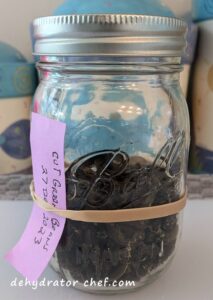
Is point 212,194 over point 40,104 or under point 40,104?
under

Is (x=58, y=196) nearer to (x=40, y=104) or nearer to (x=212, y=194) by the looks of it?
(x=40, y=104)

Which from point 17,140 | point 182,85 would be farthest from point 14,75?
point 182,85

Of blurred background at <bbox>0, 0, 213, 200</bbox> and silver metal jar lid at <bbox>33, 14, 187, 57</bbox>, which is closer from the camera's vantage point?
silver metal jar lid at <bbox>33, 14, 187, 57</bbox>

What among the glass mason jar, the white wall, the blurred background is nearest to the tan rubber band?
the glass mason jar

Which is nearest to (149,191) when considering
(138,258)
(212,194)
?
(138,258)

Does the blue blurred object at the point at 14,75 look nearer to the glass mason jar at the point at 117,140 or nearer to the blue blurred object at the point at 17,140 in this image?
the blue blurred object at the point at 17,140

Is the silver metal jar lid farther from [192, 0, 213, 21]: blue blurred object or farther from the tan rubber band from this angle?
[192, 0, 213, 21]: blue blurred object

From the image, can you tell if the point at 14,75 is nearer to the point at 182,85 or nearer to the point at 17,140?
the point at 17,140
